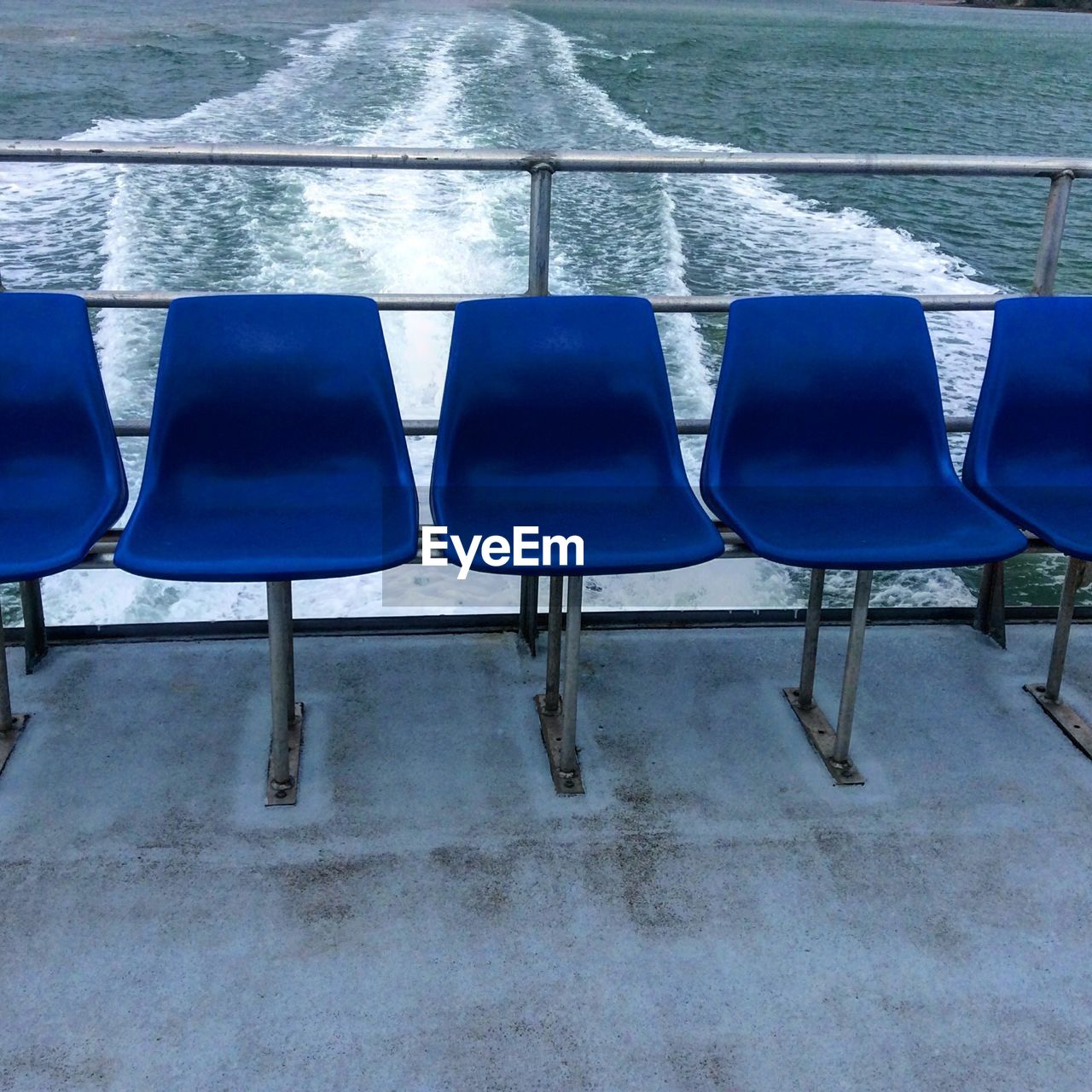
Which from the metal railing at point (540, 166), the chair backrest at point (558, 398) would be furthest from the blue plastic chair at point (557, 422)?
the metal railing at point (540, 166)

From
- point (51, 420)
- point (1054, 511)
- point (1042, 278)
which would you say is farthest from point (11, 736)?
point (1042, 278)

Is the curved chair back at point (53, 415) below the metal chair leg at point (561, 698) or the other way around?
the other way around

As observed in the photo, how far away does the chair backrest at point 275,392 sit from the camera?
189 cm

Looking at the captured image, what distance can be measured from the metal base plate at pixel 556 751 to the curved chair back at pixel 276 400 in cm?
43

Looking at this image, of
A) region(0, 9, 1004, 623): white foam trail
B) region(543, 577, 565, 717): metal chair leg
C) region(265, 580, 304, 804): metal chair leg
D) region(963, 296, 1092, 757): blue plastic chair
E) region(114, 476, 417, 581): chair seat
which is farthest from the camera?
region(0, 9, 1004, 623): white foam trail

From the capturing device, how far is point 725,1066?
1.36 m

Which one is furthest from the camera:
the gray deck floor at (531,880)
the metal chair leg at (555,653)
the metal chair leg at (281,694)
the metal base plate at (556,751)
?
the metal chair leg at (555,653)

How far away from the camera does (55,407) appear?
1.89 meters

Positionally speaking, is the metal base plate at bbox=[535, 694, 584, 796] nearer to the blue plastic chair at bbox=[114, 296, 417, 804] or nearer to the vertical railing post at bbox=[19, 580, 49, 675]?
the blue plastic chair at bbox=[114, 296, 417, 804]

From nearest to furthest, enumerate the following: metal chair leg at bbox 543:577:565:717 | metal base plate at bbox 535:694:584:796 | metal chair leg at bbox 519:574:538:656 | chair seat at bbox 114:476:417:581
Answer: chair seat at bbox 114:476:417:581
metal base plate at bbox 535:694:584:796
metal chair leg at bbox 543:577:565:717
metal chair leg at bbox 519:574:538:656

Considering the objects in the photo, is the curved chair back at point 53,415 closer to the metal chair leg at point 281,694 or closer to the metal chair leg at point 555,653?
the metal chair leg at point 281,694

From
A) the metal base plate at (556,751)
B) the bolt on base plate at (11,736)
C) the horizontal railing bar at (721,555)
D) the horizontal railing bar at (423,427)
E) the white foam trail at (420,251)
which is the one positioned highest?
the horizontal railing bar at (423,427)

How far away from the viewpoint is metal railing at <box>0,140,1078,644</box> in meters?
1.88

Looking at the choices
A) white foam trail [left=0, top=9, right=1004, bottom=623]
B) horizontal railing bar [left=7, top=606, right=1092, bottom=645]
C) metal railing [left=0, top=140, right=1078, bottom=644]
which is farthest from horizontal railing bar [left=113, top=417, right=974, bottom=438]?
white foam trail [left=0, top=9, right=1004, bottom=623]
